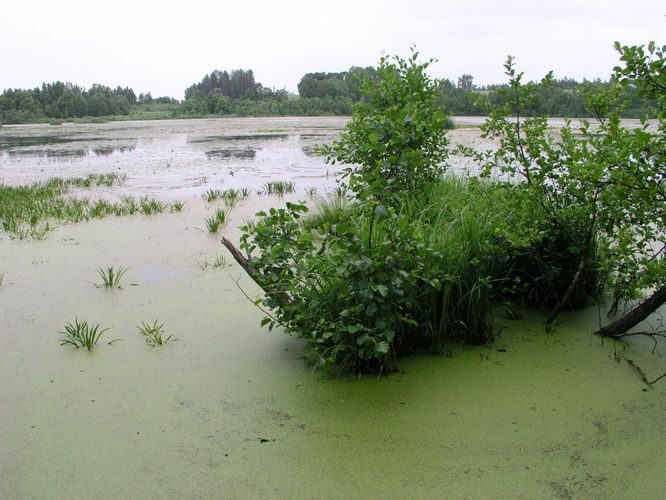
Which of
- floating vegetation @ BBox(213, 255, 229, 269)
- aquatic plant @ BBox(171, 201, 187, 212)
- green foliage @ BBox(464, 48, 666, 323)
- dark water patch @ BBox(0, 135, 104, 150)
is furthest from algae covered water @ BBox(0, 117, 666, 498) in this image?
dark water patch @ BBox(0, 135, 104, 150)

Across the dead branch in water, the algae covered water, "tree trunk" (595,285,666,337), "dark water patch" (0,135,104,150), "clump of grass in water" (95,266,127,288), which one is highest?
"dark water patch" (0,135,104,150)

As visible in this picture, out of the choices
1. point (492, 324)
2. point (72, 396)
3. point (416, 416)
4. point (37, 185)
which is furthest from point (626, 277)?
point (37, 185)

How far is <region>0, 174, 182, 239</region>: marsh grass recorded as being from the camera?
5.80 metres

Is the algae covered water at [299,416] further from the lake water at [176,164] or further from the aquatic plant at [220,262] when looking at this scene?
the lake water at [176,164]

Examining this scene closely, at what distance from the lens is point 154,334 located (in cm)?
317

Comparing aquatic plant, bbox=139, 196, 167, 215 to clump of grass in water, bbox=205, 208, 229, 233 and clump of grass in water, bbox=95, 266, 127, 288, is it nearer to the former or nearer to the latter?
clump of grass in water, bbox=205, 208, 229, 233

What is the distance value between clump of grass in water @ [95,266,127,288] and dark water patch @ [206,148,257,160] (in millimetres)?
9914

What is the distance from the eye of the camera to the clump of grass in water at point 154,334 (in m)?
3.10

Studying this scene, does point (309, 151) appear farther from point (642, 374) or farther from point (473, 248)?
point (642, 374)

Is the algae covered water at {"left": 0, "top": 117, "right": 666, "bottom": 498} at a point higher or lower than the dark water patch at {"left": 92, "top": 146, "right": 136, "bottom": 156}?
lower

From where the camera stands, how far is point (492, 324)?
9.91 ft

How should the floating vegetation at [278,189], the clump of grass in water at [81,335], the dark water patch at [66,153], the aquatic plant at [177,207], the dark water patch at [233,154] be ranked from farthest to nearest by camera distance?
the dark water patch at [66,153]
the dark water patch at [233,154]
the floating vegetation at [278,189]
the aquatic plant at [177,207]
the clump of grass in water at [81,335]

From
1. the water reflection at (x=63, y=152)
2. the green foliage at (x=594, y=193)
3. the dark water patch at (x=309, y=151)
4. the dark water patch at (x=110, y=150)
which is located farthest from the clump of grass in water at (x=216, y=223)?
the dark water patch at (x=110, y=150)

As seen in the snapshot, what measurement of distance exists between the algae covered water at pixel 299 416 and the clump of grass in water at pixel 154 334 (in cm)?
6
